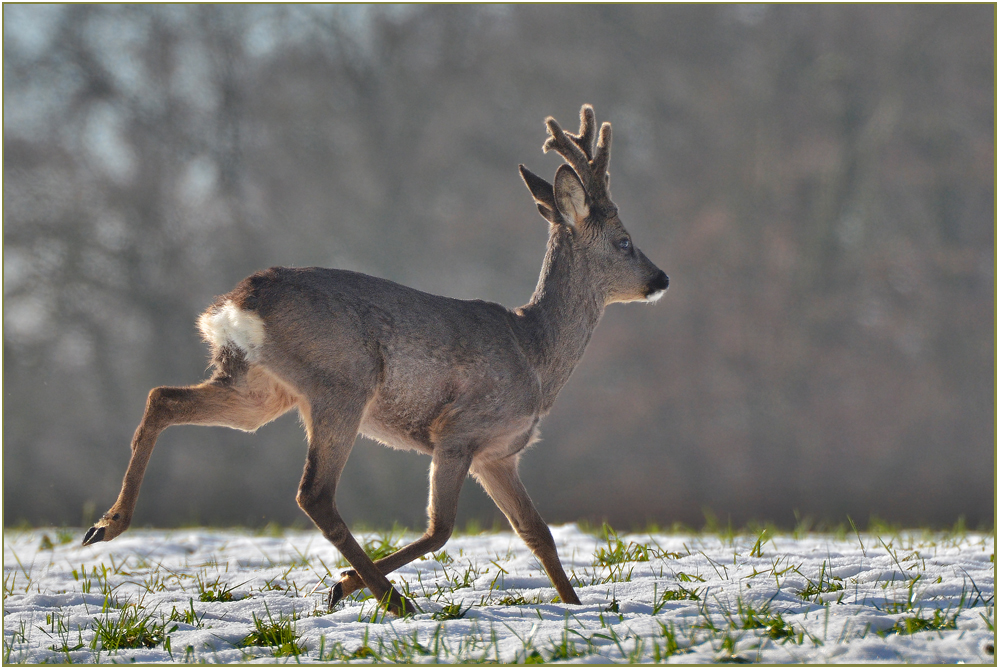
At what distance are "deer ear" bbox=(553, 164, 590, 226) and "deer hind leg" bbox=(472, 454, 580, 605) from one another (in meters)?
1.36

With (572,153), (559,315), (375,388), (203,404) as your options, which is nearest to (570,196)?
(572,153)

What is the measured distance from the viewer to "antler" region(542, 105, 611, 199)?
5031 millimetres

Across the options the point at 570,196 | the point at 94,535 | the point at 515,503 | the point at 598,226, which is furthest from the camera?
the point at 598,226

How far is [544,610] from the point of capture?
3.71 meters

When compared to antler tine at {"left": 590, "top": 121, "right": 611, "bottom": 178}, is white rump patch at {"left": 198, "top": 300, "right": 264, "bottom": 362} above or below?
below

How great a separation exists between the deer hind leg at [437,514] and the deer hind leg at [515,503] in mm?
280

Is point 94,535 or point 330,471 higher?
point 330,471

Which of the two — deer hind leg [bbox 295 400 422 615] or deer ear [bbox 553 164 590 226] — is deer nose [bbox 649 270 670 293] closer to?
deer ear [bbox 553 164 590 226]

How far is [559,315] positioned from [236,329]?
5.78 feet

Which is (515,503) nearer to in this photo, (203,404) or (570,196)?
(203,404)

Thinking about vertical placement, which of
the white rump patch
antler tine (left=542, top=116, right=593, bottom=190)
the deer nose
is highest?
antler tine (left=542, top=116, right=593, bottom=190)

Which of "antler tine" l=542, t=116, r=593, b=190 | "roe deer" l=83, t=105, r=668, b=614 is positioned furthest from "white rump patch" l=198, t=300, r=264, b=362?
"antler tine" l=542, t=116, r=593, b=190

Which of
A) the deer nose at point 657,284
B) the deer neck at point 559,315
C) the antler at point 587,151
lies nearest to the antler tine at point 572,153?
the antler at point 587,151

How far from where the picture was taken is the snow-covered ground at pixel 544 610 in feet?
10.3
